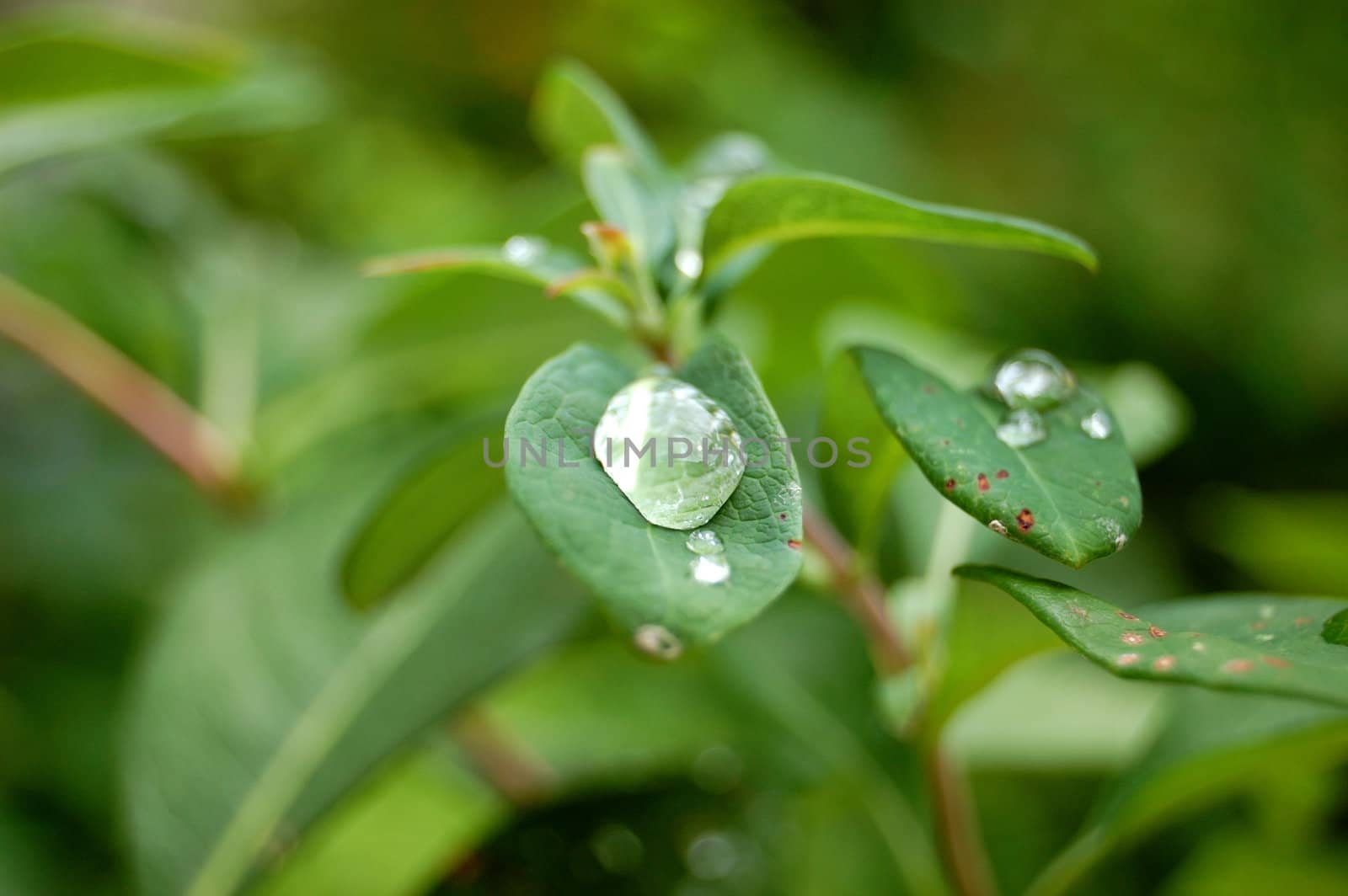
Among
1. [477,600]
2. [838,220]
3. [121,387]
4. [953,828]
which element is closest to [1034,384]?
[838,220]

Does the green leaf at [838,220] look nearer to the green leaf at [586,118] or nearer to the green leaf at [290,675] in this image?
the green leaf at [586,118]

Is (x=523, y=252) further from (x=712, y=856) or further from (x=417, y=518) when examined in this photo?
(x=712, y=856)

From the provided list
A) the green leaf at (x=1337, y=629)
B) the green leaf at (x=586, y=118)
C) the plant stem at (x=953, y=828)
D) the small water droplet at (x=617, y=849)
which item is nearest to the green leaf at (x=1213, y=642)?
the green leaf at (x=1337, y=629)

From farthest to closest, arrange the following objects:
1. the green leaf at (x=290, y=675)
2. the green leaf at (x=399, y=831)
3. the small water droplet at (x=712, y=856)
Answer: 1. the green leaf at (x=399, y=831)
2. the small water droplet at (x=712, y=856)
3. the green leaf at (x=290, y=675)

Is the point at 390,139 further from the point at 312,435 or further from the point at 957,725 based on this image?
the point at 957,725

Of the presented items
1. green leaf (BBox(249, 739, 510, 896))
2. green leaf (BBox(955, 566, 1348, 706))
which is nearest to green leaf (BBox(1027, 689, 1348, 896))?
green leaf (BBox(955, 566, 1348, 706))

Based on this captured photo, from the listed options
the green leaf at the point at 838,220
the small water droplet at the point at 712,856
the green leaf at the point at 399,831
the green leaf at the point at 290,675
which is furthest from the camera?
the green leaf at the point at 399,831

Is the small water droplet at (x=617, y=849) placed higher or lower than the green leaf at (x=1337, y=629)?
higher
